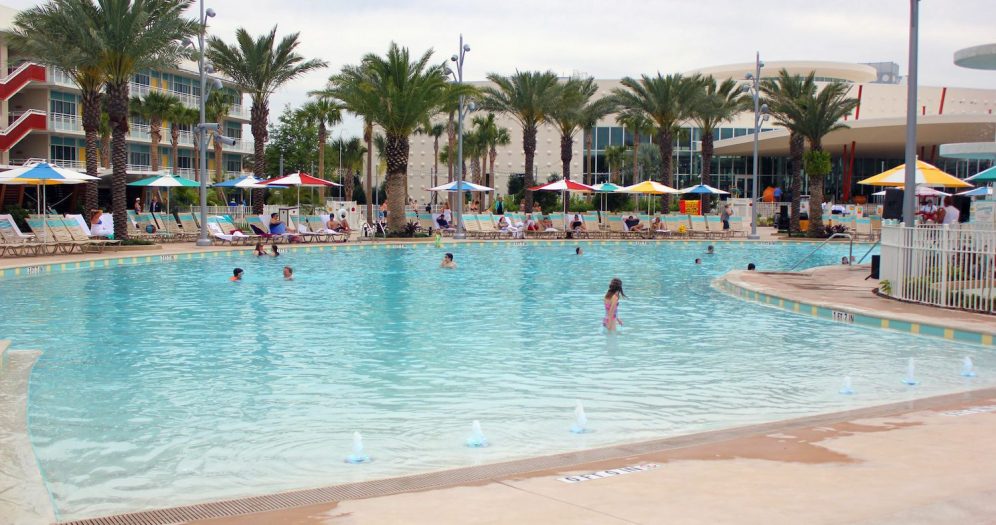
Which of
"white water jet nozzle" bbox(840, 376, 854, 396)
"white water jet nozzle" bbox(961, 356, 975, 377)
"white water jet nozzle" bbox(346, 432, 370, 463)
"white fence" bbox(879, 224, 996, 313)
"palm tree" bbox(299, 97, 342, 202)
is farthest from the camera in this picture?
"palm tree" bbox(299, 97, 342, 202)

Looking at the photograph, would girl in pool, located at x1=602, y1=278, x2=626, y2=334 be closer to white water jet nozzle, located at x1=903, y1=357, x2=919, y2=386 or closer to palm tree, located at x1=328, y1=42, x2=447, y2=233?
white water jet nozzle, located at x1=903, y1=357, x2=919, y2=386

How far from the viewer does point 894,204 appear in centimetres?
1706

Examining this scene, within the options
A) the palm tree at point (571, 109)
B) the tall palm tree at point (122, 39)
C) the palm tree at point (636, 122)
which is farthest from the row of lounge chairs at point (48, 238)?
the palm tree at point (636, 122)

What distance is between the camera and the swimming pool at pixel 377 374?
22.5ft

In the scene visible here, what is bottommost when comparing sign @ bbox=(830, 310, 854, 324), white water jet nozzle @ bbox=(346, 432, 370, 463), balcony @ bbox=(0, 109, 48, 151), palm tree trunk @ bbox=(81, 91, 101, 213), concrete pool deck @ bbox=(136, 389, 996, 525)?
white water jet nozzle @ bbox=(346, 432, 370, 463)

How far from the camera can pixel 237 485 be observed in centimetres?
619

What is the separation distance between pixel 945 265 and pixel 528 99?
33.3m

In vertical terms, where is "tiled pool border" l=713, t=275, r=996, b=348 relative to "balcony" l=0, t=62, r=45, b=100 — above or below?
below

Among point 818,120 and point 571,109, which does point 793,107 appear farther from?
point 571,109

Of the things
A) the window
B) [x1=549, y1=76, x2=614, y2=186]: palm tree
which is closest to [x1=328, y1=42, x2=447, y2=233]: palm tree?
[x1=549, y1=76, x2=614, y2=186]: palm tree

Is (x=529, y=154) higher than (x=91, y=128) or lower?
higher

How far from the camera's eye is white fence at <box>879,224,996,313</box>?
13.3m

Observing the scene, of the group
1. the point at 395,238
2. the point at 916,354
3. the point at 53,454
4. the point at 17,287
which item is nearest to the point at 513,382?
the point at 53,454

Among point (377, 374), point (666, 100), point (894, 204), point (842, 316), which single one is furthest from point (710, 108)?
point (377, 374)
